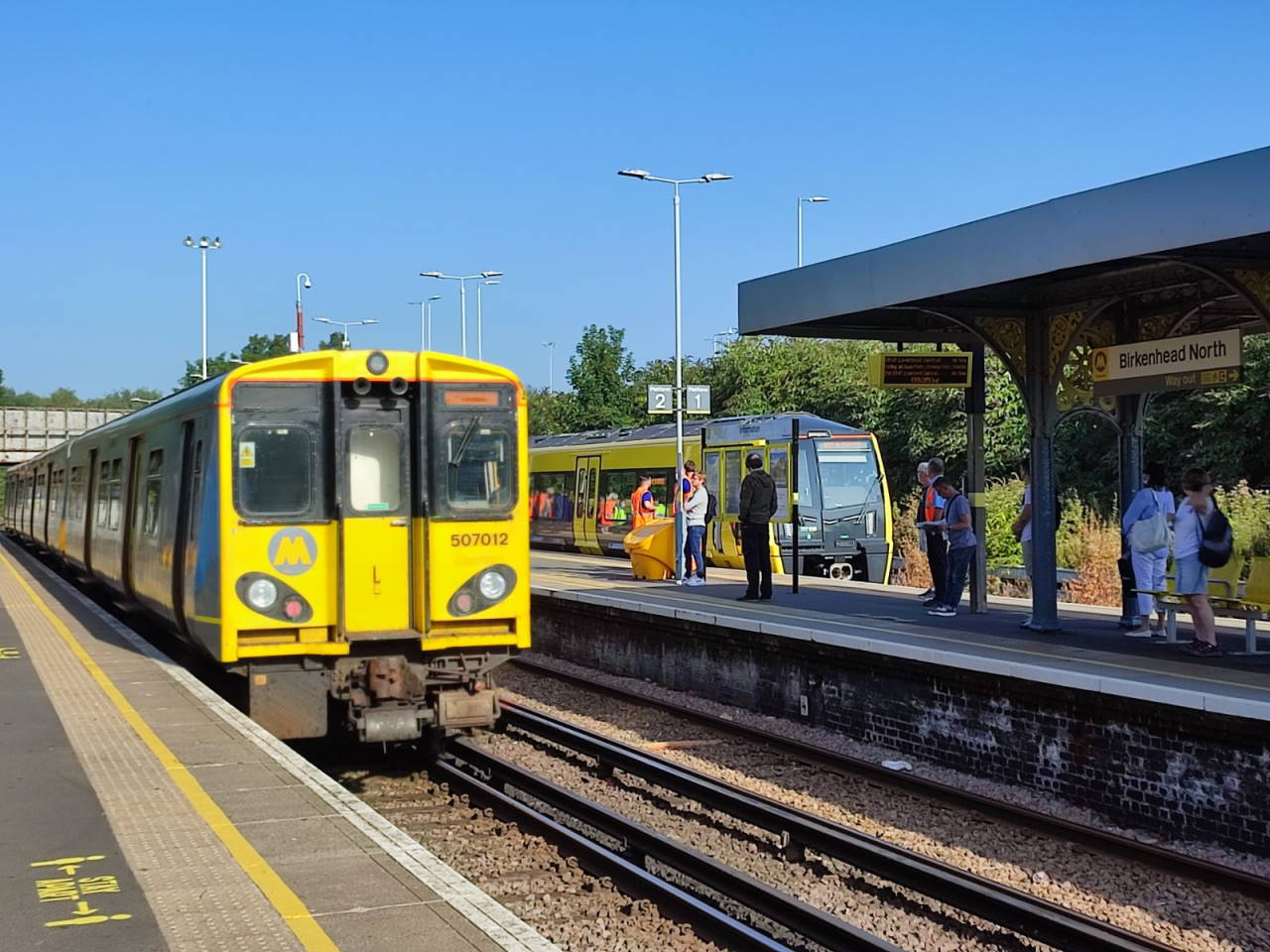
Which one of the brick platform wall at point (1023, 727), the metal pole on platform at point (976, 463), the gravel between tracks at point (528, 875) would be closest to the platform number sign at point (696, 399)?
the brick platform wall at point (1023, 727)

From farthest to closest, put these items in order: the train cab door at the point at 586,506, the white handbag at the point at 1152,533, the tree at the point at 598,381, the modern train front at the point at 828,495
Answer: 1. the tree at the point at 598,381
2. the train cab door at the point at 586,506
3. the modern train front at the point at 828,495
4. the white handbag at the point at 1152,533

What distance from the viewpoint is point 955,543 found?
14.6m

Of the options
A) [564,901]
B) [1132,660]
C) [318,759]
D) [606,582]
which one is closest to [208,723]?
[318,759]

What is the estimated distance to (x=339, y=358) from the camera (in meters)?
10.1

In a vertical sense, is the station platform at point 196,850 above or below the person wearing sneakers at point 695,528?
below

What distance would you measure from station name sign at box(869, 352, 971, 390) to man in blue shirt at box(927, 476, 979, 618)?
111cm

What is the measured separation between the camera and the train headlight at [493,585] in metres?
10.3

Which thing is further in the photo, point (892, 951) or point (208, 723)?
point (208, 723)

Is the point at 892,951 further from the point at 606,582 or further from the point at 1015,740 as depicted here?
the point at 606,582

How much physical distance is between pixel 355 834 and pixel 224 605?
3362mm

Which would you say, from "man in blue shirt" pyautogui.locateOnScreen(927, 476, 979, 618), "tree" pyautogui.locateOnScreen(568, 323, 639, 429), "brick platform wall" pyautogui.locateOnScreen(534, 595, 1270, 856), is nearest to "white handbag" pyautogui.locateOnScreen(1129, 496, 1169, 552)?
"man in blue shirt" pyautogui.locateOnScreen(927, 476, 979, 618)

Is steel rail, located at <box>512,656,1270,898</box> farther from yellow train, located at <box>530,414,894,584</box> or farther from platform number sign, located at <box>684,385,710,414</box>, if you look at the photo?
yellow train, located at <box>530,414,894,584</box>

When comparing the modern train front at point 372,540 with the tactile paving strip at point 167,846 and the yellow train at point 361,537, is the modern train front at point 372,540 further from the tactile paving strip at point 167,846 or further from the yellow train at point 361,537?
the tactile paving strip at point 167,846

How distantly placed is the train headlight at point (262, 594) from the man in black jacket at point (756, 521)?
690 cm
